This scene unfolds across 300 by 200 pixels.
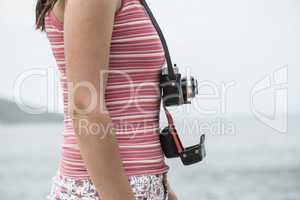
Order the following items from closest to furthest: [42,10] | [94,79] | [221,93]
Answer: [94,79], [42,10], [221,93]

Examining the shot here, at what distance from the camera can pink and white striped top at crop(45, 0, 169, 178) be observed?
2.53 ft

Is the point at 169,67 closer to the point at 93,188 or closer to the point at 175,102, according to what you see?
the point at 175,102

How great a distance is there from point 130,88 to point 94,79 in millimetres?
89

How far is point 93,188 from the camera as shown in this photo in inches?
30.5

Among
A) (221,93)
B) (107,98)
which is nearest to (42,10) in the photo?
(107,98)

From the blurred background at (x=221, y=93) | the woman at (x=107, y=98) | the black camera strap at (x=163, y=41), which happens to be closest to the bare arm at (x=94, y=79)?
the woman at (x=107, y=98)

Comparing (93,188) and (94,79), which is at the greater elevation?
(94,79)

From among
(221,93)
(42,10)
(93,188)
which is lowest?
(221,93)

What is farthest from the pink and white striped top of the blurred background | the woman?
the blurred background

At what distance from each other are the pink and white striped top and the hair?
0.01 meters

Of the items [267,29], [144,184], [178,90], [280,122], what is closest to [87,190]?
[144,184]

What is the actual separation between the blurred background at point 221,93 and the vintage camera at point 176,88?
1.54m

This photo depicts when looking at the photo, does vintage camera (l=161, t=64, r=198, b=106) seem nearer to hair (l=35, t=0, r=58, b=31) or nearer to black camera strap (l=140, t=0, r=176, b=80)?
black camera strap (l=140, t=0, r=176, b=80)

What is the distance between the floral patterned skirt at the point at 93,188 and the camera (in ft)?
2.56
